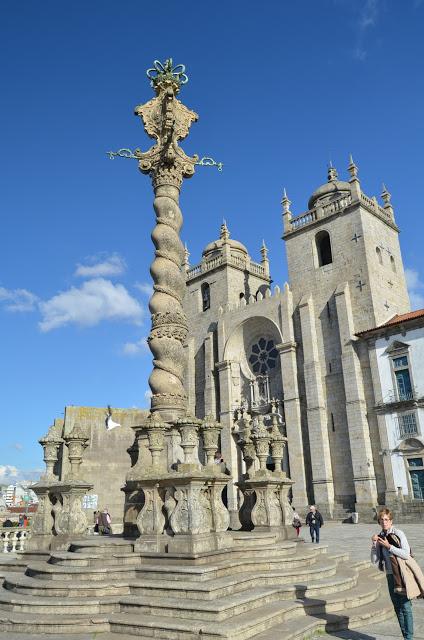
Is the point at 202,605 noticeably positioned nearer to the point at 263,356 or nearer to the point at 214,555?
the point at 214,555

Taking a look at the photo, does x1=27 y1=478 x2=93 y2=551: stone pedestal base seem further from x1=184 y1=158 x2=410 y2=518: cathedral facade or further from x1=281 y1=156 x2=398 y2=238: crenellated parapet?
x1=281 y1=156 x2=398 y2=238: crenellated parapet

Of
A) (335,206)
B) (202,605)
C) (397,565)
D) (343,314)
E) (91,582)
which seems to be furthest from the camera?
(335,206)

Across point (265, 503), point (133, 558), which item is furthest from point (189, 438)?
point (265, 503)

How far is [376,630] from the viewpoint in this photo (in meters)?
6.29

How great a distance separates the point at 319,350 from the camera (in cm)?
3052

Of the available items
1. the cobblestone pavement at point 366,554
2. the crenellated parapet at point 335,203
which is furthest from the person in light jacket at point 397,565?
the crenellated parapet at point 335,203

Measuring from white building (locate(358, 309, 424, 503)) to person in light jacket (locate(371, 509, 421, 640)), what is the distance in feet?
71.4

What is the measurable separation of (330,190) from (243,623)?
108 feet

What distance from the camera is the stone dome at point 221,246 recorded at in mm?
42031

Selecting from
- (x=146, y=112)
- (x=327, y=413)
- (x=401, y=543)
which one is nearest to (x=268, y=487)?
(x=401, y=543)

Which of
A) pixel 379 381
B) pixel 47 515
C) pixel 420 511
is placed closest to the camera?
pixel 47 515

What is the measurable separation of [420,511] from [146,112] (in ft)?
70.2

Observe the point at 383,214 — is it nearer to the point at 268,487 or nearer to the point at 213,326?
the point at 213,326

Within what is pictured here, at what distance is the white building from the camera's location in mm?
25094
